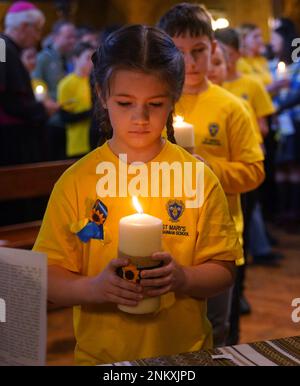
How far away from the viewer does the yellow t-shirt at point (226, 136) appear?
225cm

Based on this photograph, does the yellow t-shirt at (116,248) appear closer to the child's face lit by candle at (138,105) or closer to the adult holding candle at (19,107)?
the child's face lit by candle at (138,105)

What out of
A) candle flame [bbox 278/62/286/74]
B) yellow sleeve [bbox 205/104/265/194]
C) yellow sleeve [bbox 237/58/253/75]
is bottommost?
yellow sleeve [bbox 205/104/265/194]

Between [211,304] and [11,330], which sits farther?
[211,304]

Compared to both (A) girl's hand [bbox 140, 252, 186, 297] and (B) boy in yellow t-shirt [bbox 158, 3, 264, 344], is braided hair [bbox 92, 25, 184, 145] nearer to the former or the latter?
(A) girl's hand [bbox 140, 252, 186, 297]

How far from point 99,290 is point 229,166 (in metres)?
1.00

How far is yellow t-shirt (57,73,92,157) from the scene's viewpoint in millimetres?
5055

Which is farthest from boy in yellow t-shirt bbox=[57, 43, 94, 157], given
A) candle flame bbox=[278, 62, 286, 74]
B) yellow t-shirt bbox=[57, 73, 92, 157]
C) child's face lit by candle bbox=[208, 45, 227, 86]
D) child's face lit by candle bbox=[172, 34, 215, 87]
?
child's face lit by candle bbox=[172, 34, 215, 87]

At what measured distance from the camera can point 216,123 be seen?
7.43 ft

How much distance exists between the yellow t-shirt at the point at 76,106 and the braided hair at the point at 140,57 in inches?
141

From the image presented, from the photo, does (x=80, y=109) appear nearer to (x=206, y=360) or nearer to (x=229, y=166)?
(x=229, y=166)

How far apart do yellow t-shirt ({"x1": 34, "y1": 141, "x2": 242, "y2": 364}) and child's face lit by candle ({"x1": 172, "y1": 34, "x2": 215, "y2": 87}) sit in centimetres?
66

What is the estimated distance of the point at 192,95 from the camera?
2281 millimetres

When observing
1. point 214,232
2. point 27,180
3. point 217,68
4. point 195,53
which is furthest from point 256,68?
point 214,232
